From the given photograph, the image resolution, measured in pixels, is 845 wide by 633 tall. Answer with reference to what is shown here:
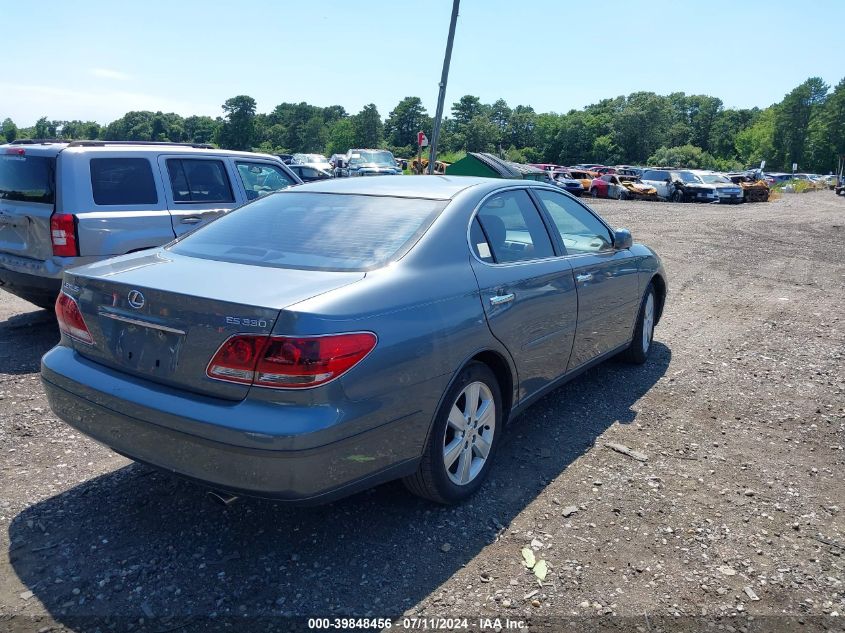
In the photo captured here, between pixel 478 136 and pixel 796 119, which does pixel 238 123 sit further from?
pixel 796 119

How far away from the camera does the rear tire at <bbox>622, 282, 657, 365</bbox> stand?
549 cm

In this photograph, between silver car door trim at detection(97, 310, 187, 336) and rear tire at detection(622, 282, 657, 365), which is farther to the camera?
rear tire at detection(622, 282, 657, 365)

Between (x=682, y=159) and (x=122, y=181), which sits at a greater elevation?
(x=682, y=159)

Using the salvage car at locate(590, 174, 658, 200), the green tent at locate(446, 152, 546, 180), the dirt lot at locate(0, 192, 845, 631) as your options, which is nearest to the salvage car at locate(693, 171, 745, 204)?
the salvage car at locate(590, 174, 658, 200)

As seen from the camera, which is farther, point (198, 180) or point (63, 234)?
point (198, 180)

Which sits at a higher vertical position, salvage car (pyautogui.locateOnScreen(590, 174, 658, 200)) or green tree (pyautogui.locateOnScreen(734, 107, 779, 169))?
green tree (pyautogui.locateOnScreen(734, 107, 779, 169))

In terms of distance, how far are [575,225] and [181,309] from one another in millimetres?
2949

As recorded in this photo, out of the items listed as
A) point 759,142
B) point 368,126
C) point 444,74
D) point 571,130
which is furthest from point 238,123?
point 444,74

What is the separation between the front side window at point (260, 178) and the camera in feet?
23.8

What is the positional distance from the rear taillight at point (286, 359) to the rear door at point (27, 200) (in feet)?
13.1

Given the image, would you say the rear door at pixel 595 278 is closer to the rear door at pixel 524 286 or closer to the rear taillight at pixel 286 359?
the rear door at pixel 524 286

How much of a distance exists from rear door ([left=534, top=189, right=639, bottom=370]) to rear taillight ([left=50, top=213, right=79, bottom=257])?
3.97 m

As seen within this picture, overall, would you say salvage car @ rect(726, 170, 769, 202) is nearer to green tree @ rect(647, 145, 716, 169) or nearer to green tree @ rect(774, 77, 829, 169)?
green tree @ rect(647, 145, 716, 169)

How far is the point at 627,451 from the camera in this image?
4078mm
